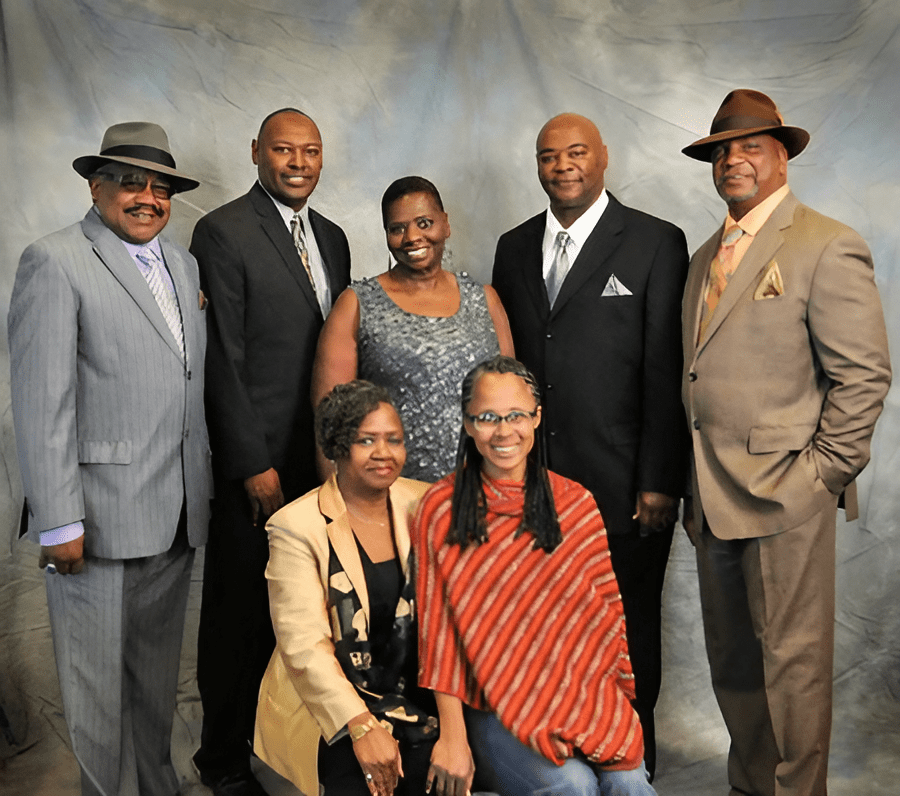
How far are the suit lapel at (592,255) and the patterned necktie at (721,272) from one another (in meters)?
0.32

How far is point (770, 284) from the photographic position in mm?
2801

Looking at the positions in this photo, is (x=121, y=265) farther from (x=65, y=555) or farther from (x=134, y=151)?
(x=65, y=555)

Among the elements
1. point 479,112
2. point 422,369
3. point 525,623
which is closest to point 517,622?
point 525,623

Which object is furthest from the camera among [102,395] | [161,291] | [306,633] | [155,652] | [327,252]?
[327,252]

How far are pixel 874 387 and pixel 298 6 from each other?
2.48m

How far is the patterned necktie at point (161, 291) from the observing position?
287 cm

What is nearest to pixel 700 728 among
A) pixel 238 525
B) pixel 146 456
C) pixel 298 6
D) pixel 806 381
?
pixel 806 381

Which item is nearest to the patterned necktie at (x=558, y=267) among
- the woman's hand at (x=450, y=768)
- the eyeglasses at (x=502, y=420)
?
the eyeglasses at (x=502, y=420)

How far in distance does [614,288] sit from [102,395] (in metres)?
1.43

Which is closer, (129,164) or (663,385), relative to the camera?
(129,164)

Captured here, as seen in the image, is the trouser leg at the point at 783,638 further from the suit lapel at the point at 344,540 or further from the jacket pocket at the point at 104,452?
the jacket pocket at the point at 104,452

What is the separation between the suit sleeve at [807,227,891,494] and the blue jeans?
38.2 inches

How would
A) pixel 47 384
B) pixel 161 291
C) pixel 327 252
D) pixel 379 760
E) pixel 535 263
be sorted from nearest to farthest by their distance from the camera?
1. pixel 379 760
2. pixel 47 384
3. pixel 161 291
4. pixel 535 263
5. pixel 327 252

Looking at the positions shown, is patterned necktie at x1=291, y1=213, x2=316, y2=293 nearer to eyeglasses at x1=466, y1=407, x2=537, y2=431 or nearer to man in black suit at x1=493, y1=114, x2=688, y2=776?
man in black suit at x1=493, y1=114, x2=688, y2=776
